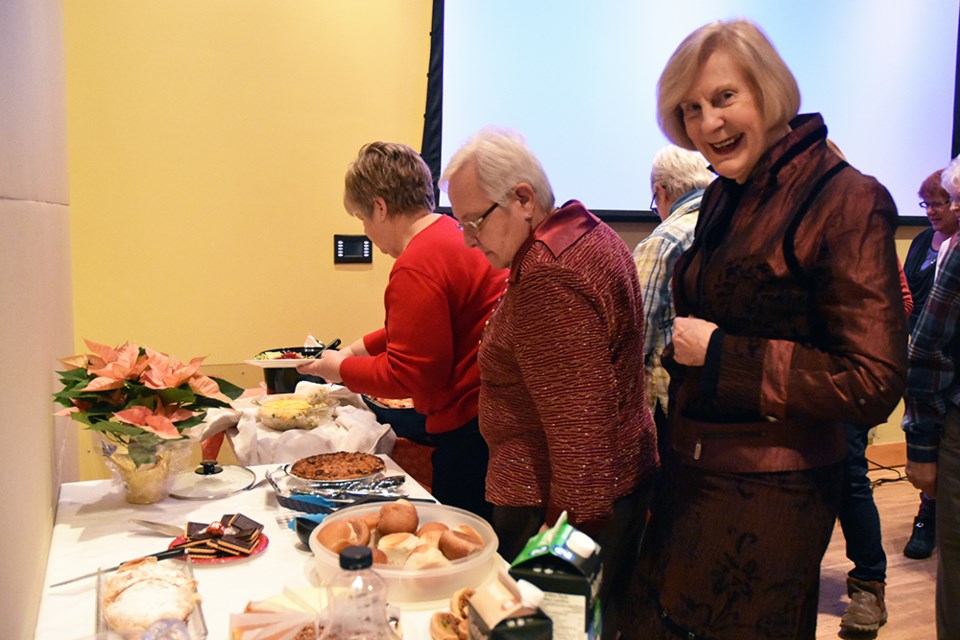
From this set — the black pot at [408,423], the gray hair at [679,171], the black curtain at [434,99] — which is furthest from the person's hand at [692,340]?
the black curtain at [434,99]

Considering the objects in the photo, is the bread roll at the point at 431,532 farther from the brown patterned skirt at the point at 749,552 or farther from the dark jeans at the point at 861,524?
the dark jeans at the point at 861,524

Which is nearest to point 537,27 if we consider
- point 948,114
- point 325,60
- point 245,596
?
point 325,60

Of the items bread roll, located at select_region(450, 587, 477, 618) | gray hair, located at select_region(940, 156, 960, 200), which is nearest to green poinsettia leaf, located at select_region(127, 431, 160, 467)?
bread roll, located at select_region(450, 587, 477, 618)

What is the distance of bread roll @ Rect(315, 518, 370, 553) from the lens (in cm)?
111

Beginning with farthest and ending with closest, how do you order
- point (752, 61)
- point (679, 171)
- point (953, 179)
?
1. point (679, 171)
2. point (953, 179)
3. point (752, 61)

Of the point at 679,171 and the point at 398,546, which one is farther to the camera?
the point at 679,171

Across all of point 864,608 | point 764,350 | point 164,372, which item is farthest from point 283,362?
point 864,608

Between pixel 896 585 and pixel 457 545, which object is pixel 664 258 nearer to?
pixel 457 545

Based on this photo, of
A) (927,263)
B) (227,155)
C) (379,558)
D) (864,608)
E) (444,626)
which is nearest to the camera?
(444,626)

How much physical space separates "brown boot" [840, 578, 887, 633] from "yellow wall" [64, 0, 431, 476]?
81.2 inches

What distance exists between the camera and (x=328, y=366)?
80.7 inches

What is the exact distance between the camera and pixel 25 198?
1087 millimetres

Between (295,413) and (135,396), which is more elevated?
(135,396)

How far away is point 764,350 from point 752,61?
0.45 m
